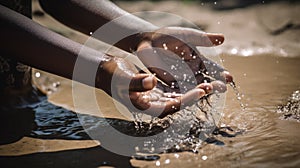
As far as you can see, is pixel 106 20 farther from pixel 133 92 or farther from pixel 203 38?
pixel 133 92

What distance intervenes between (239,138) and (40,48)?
3.79ft

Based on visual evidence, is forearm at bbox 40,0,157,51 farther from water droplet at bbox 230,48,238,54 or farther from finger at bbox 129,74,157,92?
water droplet at bbox 230,48,238,54

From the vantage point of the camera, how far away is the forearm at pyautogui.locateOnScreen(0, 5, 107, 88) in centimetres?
208

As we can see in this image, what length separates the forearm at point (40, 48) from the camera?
2078 millimetres

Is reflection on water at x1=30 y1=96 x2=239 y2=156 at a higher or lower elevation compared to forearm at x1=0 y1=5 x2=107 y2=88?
lower

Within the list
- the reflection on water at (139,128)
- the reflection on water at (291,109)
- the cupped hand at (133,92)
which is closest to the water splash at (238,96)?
the reflection on water at (291,109)

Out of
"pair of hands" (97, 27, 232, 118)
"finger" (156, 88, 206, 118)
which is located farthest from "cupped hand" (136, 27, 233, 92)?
"finger" (156, 88, 206, 118)

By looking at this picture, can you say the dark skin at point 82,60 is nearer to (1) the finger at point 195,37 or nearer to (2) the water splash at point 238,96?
(1) the finger at point 195,37

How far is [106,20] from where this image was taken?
2650mm

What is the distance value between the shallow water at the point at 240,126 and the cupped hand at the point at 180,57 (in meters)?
0.30

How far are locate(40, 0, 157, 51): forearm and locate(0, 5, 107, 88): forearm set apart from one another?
20.1 inches

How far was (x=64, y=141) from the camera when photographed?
2242mm

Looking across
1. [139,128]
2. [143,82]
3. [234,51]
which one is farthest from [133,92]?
[234,51]

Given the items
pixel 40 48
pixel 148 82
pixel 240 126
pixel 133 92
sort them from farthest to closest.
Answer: pixel 240 126
pixel 40 48
pixel 133 92
pixel 148 82
